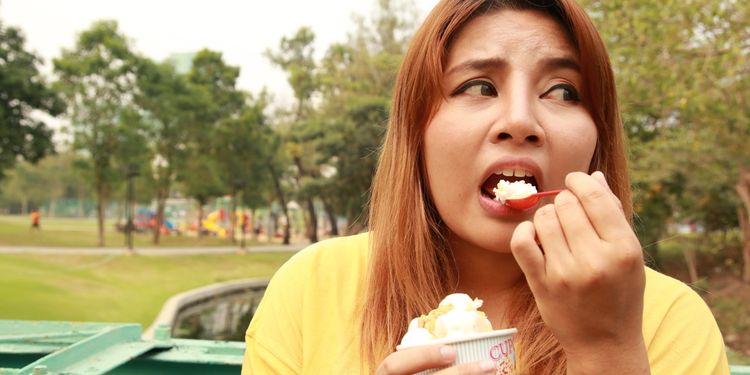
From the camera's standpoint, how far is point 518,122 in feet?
3.77

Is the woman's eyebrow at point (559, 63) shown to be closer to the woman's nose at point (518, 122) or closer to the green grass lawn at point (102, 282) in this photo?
the woman's nose at point (518, 122)

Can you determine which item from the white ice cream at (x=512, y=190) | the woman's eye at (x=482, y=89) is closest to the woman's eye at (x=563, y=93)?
the woman's eye at (x=482, y=89)

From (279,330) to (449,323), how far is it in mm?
476

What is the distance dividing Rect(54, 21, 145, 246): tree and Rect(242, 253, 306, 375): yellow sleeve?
72.0ft

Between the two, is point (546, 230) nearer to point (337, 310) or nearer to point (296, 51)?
point (337, 310)

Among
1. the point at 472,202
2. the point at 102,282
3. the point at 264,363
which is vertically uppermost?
the point at 472,202

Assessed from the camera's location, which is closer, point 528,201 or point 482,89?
point 528,201

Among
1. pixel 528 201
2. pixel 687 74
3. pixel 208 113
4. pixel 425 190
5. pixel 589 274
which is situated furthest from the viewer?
pixel 208 113

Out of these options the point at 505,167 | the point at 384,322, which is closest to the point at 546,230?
the point at 505,167

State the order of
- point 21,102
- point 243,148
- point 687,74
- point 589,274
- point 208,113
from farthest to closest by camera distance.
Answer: point 243,148 < point 208,113 < point 21,102 < point 687,74 < point 589,274

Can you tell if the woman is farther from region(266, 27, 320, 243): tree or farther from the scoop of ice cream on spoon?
region(266, 27, 320, 243): tree

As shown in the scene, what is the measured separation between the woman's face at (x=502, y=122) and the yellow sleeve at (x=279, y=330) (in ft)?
1.29

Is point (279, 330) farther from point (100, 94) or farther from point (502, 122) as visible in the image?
point (100, 94)

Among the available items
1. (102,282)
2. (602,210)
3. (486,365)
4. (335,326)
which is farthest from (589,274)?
(102,282)
